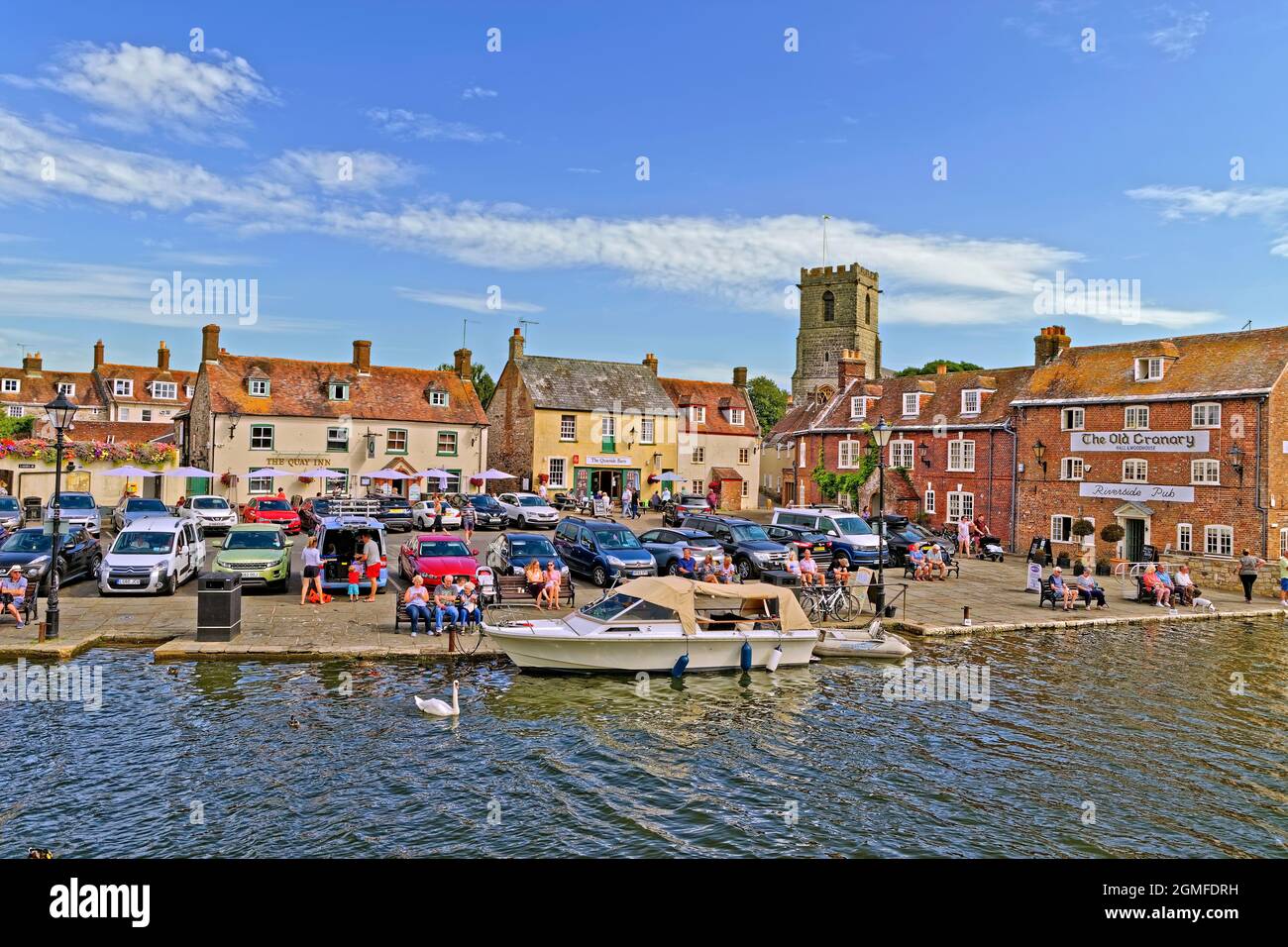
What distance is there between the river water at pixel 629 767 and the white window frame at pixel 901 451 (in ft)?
96.7

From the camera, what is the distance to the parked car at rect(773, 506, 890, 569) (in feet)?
103

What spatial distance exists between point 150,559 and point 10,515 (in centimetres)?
1311

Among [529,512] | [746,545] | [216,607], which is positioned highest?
[529,512]

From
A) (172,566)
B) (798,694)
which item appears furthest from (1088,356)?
(172,566)

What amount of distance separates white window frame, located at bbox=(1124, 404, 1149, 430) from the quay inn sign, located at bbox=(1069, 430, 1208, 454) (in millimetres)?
279

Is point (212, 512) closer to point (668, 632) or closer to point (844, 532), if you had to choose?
point (844, 532)

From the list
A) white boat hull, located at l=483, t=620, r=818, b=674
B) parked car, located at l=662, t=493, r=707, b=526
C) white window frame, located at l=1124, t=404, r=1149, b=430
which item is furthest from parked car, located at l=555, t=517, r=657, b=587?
white window frame, located at l=1124, t=404, r=1149, b=430

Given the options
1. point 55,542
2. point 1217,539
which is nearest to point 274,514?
point 55,542

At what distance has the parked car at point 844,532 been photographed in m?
31.4

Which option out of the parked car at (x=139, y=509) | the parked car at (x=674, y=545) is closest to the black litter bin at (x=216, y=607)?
the parked car at (x=674, y=545)

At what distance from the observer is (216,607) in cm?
1777

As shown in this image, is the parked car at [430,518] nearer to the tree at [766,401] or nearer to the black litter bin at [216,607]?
the black litter bin at [216,607]
